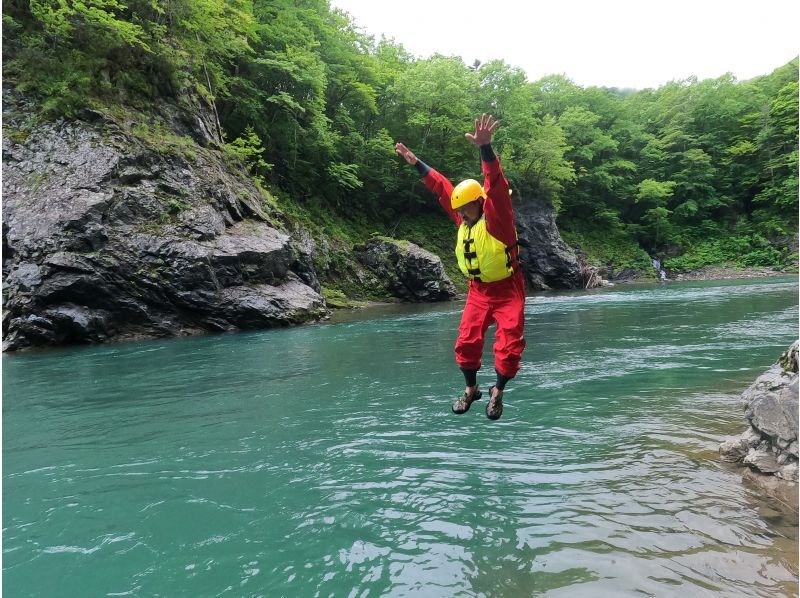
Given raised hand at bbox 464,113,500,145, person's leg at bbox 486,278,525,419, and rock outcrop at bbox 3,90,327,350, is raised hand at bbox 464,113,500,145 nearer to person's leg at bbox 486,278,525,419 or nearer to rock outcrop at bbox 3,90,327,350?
person's leg at bbox 486,278,525,419

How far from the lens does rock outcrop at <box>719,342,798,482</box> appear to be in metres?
3.99

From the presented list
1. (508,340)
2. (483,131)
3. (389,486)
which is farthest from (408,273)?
(483,131)

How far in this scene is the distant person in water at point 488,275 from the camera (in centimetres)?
418

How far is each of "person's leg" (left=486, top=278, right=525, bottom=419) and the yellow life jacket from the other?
272 mm

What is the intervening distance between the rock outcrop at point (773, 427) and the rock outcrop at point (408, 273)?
19728 millimetres

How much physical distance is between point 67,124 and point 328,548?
669 inches

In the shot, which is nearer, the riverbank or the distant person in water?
the distant person in water

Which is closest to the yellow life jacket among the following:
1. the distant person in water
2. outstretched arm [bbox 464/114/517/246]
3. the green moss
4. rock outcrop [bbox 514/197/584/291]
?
the distant person in water

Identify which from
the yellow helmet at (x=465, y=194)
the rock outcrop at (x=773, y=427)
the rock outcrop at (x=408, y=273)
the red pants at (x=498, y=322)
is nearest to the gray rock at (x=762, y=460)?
the rock outcrop at (x=773, y=427)

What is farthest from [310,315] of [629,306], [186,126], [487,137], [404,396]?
[487,137]

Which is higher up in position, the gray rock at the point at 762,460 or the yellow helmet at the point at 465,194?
the yellow helmet at the point at 465,194

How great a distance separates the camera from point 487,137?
12.6 feet

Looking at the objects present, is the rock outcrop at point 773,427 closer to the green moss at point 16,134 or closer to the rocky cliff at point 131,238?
the rocky cliff at point 131,238

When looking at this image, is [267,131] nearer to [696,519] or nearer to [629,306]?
[629,306]
